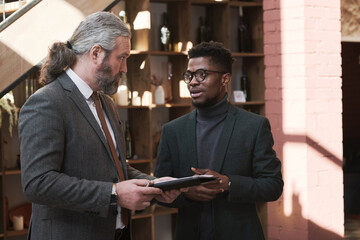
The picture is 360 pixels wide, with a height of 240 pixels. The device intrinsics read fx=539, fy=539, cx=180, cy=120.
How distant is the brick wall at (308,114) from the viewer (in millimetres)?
4418

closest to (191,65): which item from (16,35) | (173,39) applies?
(16,35)

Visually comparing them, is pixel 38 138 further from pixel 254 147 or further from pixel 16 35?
pixel 16 35

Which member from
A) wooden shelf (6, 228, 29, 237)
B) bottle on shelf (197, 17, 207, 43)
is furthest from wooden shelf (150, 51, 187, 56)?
wooden shelf (6, 228, 29, 237)

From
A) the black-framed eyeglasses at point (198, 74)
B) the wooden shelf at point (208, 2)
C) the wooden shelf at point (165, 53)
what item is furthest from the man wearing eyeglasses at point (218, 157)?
the wooden shelf at point (208, 2)

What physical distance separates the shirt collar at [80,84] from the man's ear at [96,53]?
96mm

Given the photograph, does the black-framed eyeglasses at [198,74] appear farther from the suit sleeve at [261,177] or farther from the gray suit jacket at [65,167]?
the gray suit jacket at [65,167]

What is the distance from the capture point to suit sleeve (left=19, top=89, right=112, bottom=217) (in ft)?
5.84

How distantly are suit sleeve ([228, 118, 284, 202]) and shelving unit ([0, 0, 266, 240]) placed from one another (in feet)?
7.62

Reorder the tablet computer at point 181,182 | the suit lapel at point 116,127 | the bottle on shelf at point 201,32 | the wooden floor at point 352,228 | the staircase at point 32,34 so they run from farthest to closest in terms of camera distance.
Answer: the wooden floor at point 352,228 < the bottle on shelf at point 201,32 < the staircase at point 32,34 < the suit lapel at point 116,127 < the tablet computer at point 181,182

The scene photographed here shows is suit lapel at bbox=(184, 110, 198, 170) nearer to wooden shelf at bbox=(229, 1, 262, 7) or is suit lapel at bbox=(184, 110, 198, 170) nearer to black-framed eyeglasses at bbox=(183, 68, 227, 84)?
black-framed eyeglasses at bbox=(183, 68, 227, 84)

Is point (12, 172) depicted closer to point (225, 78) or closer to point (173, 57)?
point (173, 57)

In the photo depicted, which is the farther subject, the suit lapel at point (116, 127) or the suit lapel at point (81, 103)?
the suit lapel at point (116, 127)

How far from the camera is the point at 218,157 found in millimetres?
2406

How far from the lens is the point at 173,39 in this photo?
5.14 meters
